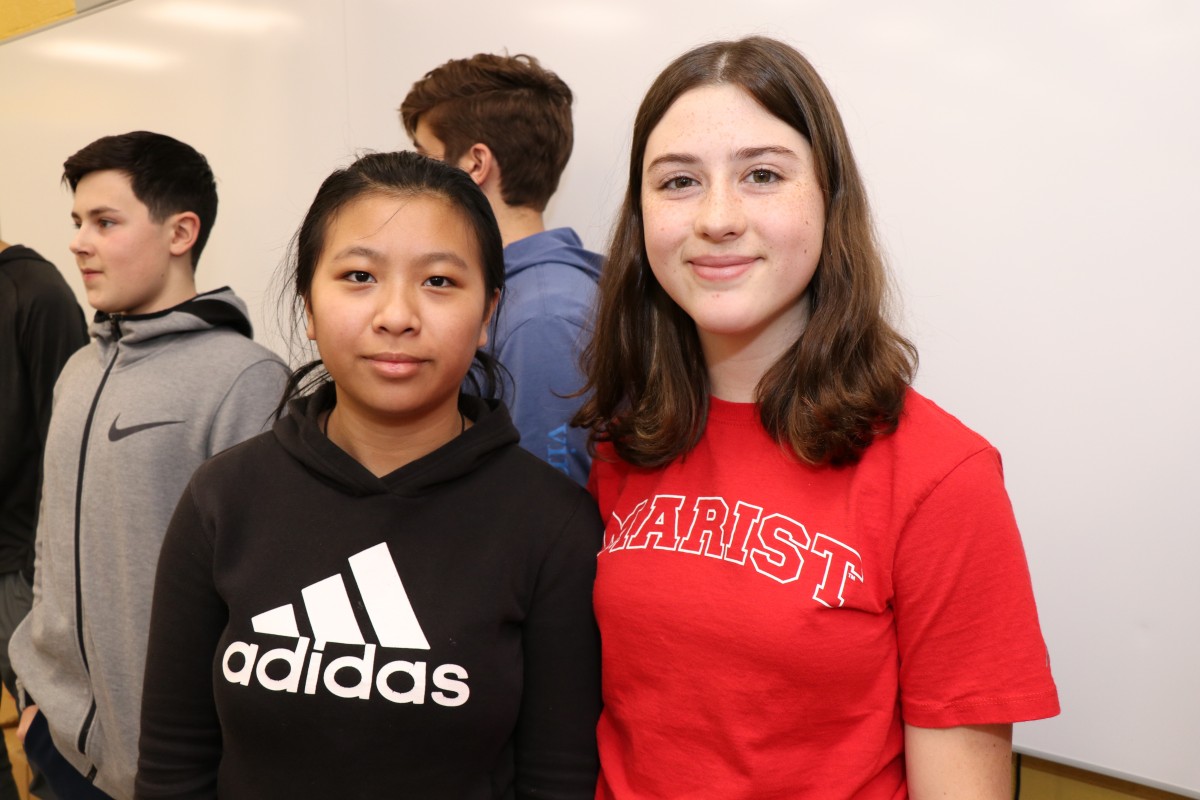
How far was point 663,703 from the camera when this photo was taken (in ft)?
3.40

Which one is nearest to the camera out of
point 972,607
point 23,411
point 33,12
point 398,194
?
point 972,607

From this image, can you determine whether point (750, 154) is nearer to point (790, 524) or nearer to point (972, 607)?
point (790, 524)

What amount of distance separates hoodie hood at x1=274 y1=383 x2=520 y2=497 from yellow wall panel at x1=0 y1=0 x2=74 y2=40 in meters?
2.87

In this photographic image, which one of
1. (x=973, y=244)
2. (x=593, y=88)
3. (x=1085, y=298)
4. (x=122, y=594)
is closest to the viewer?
(x=1085, y=298)

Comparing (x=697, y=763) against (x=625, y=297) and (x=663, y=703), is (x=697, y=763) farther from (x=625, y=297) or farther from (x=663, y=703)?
(x=625, y=297)

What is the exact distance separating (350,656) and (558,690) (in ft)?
0.77

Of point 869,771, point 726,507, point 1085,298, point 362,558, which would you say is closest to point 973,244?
point 1085,298

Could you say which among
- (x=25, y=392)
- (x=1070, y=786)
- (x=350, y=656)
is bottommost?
(x=1070, y=786)

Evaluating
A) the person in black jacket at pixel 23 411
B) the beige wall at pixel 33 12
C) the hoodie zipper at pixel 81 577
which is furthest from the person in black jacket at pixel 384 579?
the beige wall at pixel 33 12

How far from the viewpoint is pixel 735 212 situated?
102 centimetres

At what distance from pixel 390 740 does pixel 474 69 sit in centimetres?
126

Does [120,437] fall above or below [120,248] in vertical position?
below

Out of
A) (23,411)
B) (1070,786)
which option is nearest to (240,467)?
(1070,786)

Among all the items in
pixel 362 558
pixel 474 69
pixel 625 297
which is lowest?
pixel 362 558
